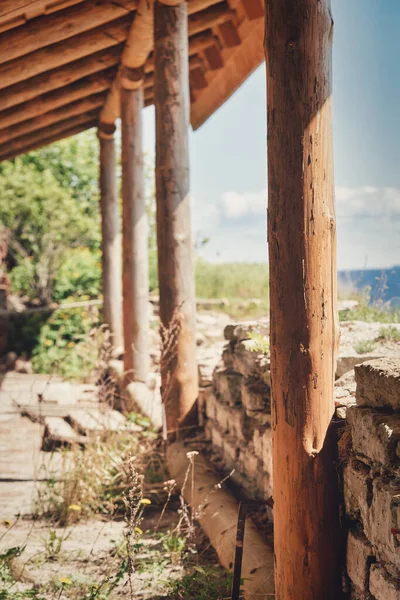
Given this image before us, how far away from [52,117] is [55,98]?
0.88 meters

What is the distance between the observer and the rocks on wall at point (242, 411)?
3.92 meters

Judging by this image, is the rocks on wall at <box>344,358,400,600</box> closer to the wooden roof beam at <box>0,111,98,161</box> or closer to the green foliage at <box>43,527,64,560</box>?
the green foliage at <box>43,527,64,560</box>

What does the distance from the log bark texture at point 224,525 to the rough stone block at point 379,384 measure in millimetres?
954

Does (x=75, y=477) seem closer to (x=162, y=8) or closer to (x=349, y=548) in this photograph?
(x=349, y=548)

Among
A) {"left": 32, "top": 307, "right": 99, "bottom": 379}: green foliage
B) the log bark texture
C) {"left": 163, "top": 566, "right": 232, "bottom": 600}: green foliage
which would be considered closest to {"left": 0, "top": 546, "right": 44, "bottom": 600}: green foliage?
{"left": 163, "top": 566, "right": 232, "bottom": 600}: green foliage

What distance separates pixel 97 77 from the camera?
7.98 metres

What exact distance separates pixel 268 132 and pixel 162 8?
2870 mm

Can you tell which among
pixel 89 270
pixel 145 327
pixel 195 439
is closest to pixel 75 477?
pixel 195 439

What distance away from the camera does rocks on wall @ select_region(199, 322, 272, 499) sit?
3924 millimetres

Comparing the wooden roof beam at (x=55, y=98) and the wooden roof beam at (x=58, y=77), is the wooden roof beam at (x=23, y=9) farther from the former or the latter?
the wooden roof beam at (x=55, y=98)

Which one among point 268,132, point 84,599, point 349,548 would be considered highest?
point 268,132

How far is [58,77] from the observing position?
6.99m

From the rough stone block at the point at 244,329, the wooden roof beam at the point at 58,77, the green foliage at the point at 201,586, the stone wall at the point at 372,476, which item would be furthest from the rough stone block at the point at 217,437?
the wooden roof beam at the point at 58,77

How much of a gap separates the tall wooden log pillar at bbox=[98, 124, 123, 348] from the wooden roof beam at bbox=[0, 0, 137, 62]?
4.18m
